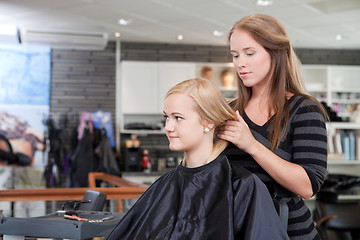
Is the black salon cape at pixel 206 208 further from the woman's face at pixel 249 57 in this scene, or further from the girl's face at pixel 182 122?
the woman's face at pixel 249 57

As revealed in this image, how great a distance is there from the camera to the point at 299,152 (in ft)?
4.19

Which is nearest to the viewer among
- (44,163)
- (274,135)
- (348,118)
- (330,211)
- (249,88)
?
(274,135)

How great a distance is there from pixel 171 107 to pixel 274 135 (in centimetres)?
27

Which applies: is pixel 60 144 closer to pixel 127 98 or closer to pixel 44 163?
pixel 44 163

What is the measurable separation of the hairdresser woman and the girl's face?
0.07m

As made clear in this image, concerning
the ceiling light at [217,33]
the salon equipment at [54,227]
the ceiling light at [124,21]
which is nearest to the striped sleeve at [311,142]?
the salon equipment at [54,227]

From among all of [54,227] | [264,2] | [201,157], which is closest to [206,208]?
[201,157]

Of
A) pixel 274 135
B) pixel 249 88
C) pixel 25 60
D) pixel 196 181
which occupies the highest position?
pixel 25 60

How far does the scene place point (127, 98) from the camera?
689 centimetres

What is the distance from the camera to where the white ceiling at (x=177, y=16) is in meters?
5.17

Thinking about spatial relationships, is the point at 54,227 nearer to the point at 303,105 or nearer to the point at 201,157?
the point at 201,157

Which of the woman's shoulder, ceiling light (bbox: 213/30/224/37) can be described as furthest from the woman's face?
ceiling light (bbox: 213/30/224/37)

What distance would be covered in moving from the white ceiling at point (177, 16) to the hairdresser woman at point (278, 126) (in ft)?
12.6

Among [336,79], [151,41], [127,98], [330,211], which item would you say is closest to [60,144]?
[127,98]
